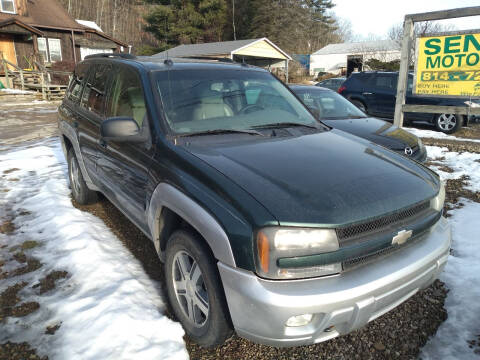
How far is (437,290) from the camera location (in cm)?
301

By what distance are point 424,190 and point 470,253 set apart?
1662mm

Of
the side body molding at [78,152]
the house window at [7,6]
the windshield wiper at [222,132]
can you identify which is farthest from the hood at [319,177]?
A: the house window at [7,6]

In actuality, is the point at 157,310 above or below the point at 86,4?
below

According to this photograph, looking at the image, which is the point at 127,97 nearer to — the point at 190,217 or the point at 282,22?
the point at 190,217

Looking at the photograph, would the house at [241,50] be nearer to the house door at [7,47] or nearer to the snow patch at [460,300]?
the house door at [7,47]

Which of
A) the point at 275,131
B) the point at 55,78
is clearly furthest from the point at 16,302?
the point at 55,78

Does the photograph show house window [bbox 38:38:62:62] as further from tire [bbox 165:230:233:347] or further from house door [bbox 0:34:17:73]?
tire [bbox 165:230:233:347]

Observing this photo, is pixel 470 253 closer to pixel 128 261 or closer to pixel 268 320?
pixel 268 320

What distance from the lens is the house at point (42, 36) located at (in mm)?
22750

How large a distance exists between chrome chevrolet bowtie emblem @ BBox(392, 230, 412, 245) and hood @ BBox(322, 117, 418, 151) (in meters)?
3.47

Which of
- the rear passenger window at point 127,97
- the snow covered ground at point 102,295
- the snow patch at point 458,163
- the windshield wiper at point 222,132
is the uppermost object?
the rear passenger window at point 127,97

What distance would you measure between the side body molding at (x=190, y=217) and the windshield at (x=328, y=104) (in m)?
4.60

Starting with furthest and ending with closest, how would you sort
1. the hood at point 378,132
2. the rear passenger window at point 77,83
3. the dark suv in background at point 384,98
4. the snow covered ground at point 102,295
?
1. the dark suv in background at point 384,98
2. the hood at point 378,132
3. the rear passenger window at point 77,83
4. the snow covered ground at point 102,295

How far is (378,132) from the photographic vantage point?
5746mm
